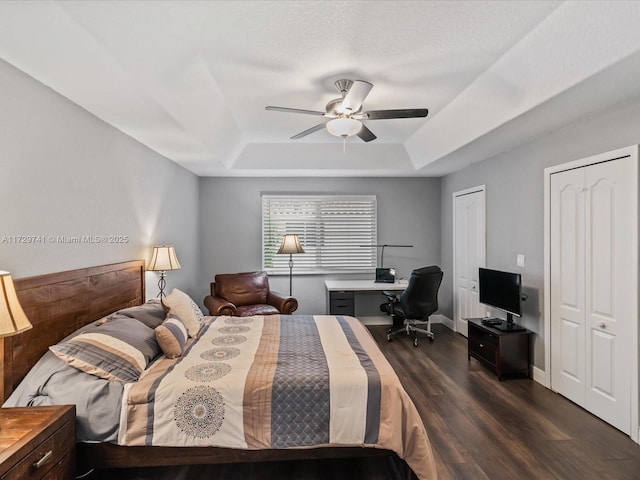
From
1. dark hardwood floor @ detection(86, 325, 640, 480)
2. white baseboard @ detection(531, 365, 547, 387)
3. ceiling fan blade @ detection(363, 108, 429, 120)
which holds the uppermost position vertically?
ceiling fan blade @ detection(363, 108, 429, 120)

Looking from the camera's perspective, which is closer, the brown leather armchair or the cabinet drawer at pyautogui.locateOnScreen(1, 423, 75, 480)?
the cabinet drawer at pyautogui.locateOnScreen(1, 423, 75, 480)

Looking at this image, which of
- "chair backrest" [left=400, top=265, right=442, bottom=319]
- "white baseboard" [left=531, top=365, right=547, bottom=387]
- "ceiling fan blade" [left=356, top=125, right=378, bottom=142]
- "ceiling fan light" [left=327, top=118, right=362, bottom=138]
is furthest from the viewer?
"chair backrest" [left=400, top=265, right=442, bottom=319]

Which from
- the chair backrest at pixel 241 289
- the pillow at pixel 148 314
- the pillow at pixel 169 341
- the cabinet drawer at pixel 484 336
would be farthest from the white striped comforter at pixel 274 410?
the chair backrest at pixel 241 289

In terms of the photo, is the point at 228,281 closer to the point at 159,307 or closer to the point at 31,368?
the point at 159,307

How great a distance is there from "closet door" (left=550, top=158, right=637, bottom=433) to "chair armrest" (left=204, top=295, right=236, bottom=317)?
3.42 meters

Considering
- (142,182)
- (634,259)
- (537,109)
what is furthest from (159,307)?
(634,259)

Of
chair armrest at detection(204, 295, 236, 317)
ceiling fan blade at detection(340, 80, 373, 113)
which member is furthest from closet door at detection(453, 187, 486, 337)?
chair armrest at detection(204, 295, 236, 317)

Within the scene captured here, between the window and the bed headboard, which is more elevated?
the window

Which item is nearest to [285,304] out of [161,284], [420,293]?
[161,284]

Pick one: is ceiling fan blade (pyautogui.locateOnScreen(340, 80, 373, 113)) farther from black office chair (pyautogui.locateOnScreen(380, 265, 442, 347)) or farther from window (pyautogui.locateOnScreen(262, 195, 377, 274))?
window (pyautogui.locateOnScreen(262, 195, 377, 274))

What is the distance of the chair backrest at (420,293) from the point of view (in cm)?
454

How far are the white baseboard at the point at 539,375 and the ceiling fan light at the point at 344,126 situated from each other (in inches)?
116

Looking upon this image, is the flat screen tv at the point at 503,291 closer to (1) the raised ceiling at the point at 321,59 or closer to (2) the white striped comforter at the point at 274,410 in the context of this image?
(1) the raised ceiling at the point at 321,59

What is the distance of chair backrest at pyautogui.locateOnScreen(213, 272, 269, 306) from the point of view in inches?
191
